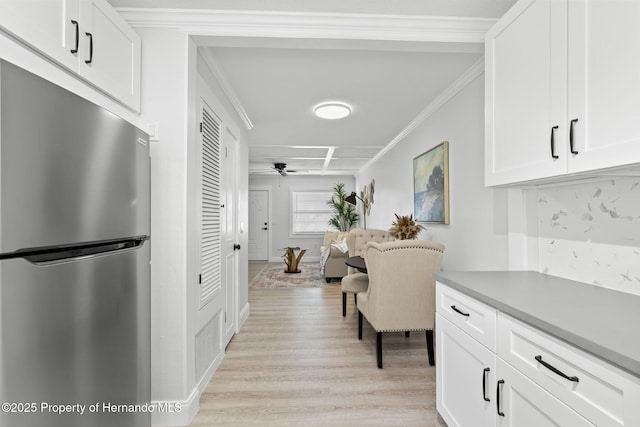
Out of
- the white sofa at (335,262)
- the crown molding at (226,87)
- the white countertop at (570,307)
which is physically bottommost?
the white sofa at (335,262)

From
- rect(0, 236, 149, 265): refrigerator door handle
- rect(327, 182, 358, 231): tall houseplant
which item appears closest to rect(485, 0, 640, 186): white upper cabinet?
rect(0, 236, 149, 265): refrigerator door handle

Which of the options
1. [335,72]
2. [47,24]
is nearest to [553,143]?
[335,72]

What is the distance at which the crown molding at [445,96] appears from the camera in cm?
234

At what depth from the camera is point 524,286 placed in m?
1.37

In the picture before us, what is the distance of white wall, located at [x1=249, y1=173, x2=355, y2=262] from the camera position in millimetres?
8359

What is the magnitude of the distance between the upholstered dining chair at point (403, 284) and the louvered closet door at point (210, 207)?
1.25 metres

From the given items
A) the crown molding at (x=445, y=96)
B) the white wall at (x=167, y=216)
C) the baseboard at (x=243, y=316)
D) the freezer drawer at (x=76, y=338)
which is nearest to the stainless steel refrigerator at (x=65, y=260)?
the freezer drawer at (x=76, y=338)

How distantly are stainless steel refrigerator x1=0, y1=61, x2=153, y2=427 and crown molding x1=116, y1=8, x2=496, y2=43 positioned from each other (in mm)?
969

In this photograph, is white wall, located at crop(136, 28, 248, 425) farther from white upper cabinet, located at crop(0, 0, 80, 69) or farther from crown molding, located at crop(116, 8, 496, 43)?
white upper cabinet, located at crop(0, 0, 80, 69)

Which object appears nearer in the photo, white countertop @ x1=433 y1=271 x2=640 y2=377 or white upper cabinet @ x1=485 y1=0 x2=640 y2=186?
white countertop @ x1=433 y1=271 x2=640 y2=377

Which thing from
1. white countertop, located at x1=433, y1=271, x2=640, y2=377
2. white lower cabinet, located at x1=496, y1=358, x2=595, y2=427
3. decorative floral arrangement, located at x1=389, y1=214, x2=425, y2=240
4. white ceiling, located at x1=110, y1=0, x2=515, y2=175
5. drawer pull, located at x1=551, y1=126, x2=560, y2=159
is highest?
white ceiling, located at x1=110, y1=0, x2=515, y2=175

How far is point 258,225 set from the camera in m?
8.34

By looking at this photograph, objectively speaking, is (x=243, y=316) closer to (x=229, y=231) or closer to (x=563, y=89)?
(x=229, y=231)

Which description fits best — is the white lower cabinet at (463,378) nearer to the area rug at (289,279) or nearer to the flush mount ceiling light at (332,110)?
the flush mount ceiling light at (332,110)
